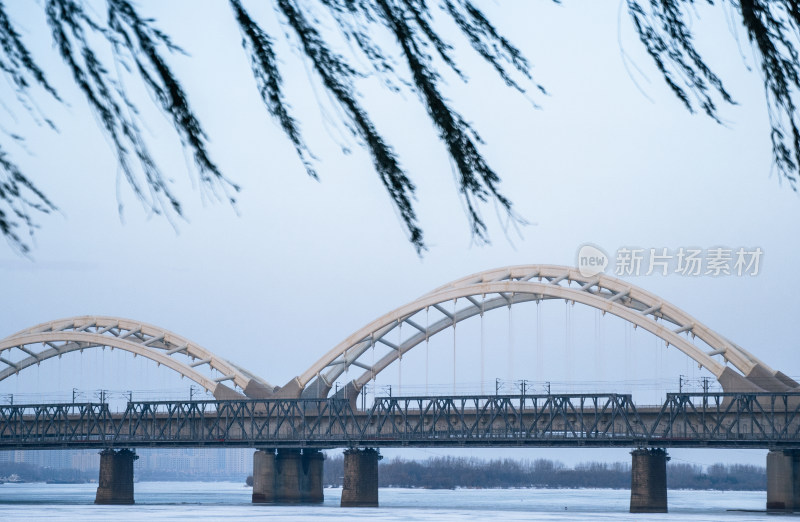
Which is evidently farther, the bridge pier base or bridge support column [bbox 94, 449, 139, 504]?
bridge support column [bbox 94, 449, 139, 504]

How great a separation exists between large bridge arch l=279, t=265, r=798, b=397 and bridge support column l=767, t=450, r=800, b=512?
4771 mm

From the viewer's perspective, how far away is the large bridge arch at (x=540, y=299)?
273 ft

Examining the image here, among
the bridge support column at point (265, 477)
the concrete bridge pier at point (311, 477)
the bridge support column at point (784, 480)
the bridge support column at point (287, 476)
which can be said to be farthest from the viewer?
the concrete bridge pier at point (311, 477)

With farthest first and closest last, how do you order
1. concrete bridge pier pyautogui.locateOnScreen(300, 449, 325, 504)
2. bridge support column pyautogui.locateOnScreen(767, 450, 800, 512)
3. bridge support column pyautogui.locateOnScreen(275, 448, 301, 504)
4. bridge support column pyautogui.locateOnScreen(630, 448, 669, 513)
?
concrete bridge pier pyautogui.locateOnScreen(300, 449, 325, 504) → bridge support column pyautogui.locateOnScreen(275, 448, 301, 504) → bridge support column pyautogui.locateOnScreen(767, 450, 800, 512) → bridge support column pyautogui.locateOnScreen(630, 448, 669, 513)

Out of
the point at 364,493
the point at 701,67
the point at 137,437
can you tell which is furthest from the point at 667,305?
the point at 701,67

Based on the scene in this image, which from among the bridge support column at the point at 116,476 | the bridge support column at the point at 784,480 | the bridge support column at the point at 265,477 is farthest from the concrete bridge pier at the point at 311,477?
the bridge support column at the point at 784,480

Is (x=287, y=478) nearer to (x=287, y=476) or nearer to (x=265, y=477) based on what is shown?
(x=287, y=476)

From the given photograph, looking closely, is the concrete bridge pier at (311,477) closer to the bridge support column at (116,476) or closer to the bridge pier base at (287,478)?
the bridge pier base at (287,478)

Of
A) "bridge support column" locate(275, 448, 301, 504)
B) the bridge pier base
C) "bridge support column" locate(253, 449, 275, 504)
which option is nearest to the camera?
"bridge support column" locate(253, 449, 275, 504)

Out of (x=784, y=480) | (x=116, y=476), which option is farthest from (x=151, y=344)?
(x=784, y=480)

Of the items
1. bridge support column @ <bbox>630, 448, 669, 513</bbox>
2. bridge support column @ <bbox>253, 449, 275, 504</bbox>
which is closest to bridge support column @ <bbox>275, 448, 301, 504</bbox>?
bridge support column @ <bbox>253, 449, 275, 504</bbox>

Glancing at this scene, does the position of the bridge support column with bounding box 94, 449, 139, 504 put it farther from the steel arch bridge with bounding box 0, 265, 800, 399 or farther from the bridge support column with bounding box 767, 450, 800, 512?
the bridge support column with bounding box 767, 450, 800, 512

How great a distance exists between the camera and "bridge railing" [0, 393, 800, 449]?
84.0m

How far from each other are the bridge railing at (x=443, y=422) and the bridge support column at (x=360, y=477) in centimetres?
117
